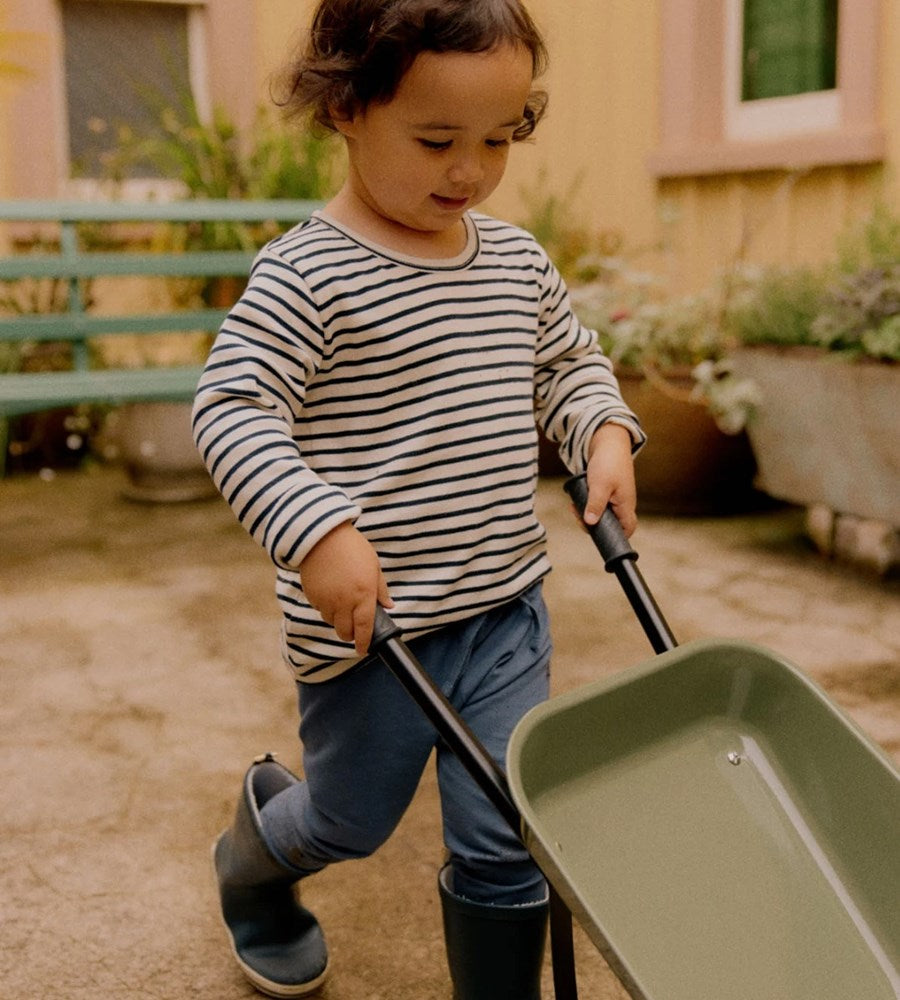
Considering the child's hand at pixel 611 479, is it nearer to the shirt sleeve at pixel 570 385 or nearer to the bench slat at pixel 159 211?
the shirt sleeve at pixel 570 385

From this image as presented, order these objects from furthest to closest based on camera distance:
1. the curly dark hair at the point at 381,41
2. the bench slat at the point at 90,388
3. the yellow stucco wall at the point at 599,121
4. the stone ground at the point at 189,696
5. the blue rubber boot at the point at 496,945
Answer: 1. the yellow stucco wall at the point at 599,121
2. the bench slat at the point at 90,388
3. the stone ground at the point at 189,696
4. the blue rubber boot at the point at 496,945
5. the curly dark hair at the point at 381,41

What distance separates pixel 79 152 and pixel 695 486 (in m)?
2.69

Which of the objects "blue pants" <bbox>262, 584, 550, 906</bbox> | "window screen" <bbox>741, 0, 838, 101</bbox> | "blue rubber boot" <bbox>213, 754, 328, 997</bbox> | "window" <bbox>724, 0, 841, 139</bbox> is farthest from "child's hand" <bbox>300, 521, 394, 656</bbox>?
"window screen" <bbox>741, 0, 838, 101</bbox>

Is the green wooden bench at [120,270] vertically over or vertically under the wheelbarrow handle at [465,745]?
over

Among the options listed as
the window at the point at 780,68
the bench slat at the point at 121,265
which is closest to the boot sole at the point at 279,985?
the bench slat at the point at 121,265

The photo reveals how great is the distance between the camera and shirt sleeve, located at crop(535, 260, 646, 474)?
1.43m

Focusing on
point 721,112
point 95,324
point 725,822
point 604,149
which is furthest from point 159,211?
point 725,822

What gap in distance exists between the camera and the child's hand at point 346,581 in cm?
109

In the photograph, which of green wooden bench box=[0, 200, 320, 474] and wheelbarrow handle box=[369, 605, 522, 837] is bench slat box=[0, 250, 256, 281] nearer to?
green wooden bench box=[0, 200, 320, 474]

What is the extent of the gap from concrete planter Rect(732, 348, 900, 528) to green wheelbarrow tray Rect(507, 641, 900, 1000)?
190 centimetres

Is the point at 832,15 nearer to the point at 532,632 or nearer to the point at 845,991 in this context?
the point at 532,632

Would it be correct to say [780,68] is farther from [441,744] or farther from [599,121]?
[441,744]

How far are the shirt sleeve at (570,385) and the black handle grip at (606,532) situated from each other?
6 cm

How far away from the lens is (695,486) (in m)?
3.79
